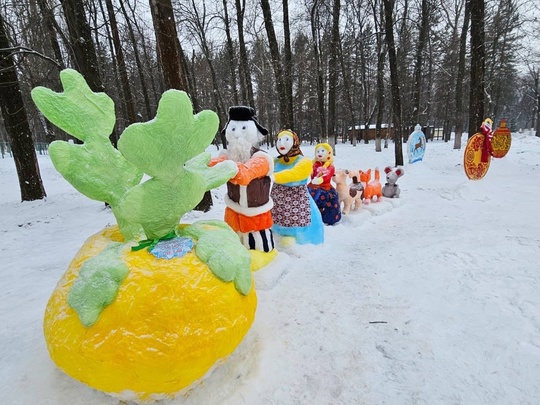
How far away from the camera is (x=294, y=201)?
4.21 m

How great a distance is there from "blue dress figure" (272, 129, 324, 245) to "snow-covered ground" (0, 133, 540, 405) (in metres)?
0.23

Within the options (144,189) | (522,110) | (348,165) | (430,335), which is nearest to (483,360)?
(430,335)

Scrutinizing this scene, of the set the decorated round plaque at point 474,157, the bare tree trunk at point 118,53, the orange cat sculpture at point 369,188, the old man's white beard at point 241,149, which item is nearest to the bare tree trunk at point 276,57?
the orange cat sculpture at point 369,188

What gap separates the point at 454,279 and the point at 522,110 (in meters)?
61.5

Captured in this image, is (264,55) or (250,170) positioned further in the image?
(264,55)

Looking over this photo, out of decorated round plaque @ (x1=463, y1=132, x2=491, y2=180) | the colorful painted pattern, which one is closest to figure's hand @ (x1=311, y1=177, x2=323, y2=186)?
the colorful painted pattern

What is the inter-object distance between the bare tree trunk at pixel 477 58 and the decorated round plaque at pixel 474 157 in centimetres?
204

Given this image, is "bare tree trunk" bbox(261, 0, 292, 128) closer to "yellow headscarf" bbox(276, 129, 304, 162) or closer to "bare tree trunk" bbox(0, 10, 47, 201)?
"yellow headscarf" bbox(276, 129, 304, 162)

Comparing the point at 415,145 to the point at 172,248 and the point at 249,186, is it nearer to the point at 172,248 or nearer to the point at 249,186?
the point at 249,186

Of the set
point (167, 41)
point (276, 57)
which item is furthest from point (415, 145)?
point (167, 41)

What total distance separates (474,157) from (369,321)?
7186 mm

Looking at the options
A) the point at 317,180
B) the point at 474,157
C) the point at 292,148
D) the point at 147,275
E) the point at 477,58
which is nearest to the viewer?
the point at 147,275

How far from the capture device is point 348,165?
13.7 metres

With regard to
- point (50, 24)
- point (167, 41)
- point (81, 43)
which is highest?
point (50, 24)
